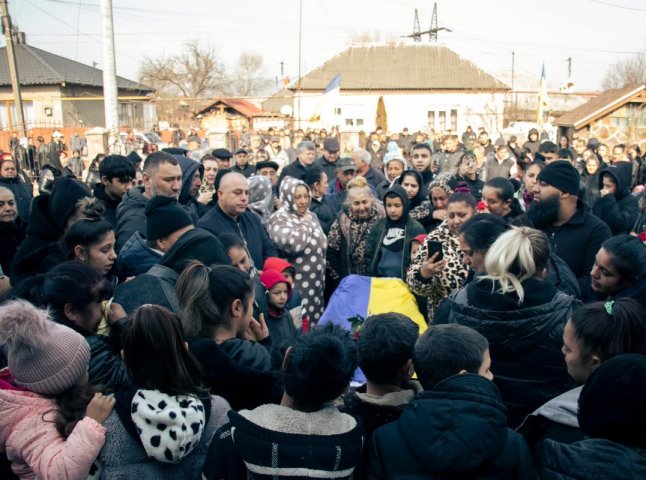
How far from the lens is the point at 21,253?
3918 mm

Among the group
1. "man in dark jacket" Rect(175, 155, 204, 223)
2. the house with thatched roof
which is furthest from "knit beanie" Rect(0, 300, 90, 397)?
the house with thatched roof

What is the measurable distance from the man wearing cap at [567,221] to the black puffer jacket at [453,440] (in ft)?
8.25

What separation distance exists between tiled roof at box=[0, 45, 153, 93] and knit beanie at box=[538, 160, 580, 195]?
39.4 meters

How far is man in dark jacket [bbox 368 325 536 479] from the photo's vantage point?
1.90 meters

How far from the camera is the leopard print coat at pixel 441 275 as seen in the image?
4133mm

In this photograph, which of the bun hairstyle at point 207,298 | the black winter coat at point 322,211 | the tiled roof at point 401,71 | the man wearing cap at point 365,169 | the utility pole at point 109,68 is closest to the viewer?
the bun hairstyle at point 207,298

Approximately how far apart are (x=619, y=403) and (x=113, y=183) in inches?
178

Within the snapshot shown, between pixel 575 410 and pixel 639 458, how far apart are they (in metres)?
0.42

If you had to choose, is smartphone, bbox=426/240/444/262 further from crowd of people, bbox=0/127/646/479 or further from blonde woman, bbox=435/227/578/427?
blonde woman, bbox=435/227/578/427

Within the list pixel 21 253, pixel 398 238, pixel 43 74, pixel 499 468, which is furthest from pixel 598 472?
pixel 43 74

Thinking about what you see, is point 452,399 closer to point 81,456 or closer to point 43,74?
point 81,456

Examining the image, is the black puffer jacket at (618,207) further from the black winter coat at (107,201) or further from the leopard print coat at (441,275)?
the black winter coat at (107,201)

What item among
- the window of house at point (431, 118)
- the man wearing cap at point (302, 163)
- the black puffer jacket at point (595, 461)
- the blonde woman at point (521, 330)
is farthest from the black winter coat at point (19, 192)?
the window of house at point (431, 118)

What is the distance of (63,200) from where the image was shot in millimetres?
4078
